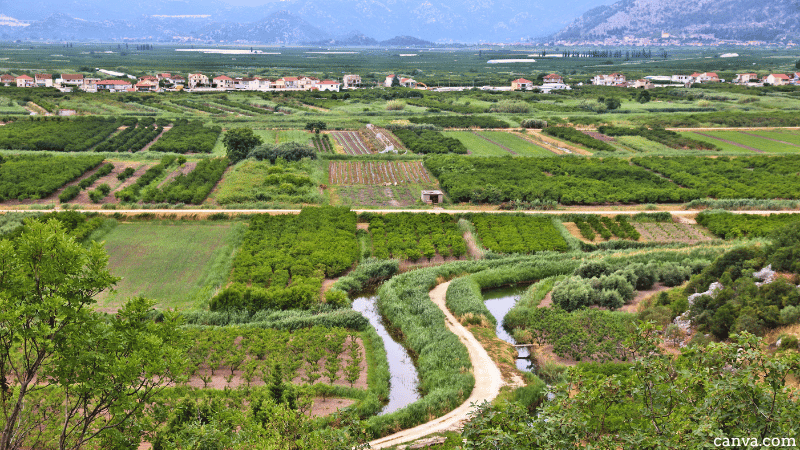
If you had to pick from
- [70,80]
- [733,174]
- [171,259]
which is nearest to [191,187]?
[171,259]

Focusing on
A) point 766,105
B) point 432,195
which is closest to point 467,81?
point 766,105

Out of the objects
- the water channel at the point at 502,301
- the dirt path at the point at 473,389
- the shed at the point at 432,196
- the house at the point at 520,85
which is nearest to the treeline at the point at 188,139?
the shed at the point at 432,196

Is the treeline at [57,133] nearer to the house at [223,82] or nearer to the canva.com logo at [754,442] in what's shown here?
the house at [223,82]

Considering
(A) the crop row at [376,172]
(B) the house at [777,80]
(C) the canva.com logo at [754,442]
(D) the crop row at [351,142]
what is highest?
(B) the house at [777,80]

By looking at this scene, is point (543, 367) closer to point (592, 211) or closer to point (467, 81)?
point (592, 211)

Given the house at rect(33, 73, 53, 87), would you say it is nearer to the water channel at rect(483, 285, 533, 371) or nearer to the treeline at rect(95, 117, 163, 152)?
the treeline at rect(95, 117, 163, 152)

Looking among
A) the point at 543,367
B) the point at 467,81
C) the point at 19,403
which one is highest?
the point at 467,81

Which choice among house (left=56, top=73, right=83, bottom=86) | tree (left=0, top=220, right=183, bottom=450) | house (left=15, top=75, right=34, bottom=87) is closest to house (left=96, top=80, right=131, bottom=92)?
house (left=56, top=73, right=83, bottom=86)
